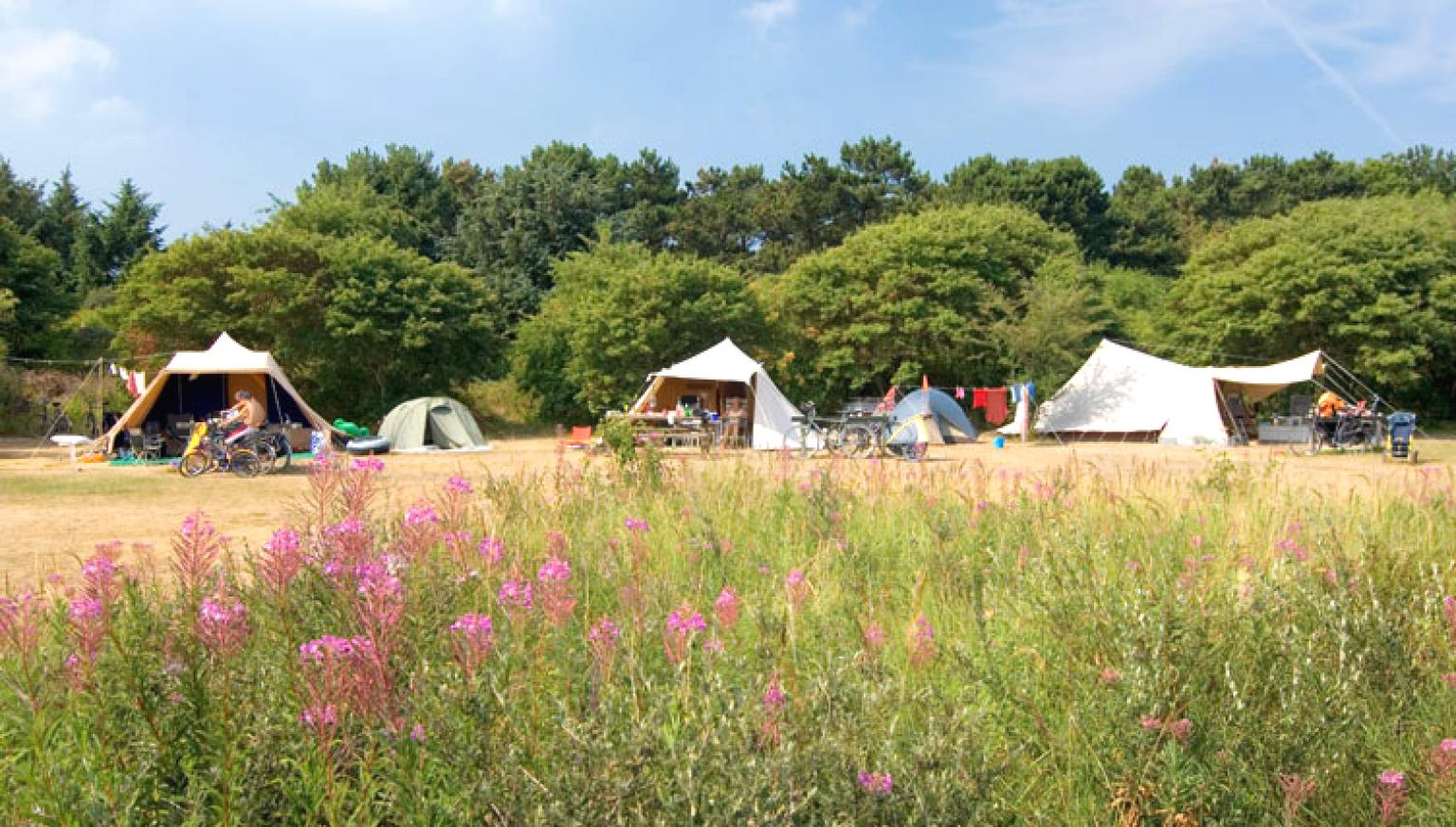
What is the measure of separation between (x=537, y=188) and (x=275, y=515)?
2595 cm

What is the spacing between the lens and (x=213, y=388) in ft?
55.5

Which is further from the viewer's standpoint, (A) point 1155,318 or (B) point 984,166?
(B) point 984,166

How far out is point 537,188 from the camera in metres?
32.3

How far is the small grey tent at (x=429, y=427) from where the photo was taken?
16.8 m

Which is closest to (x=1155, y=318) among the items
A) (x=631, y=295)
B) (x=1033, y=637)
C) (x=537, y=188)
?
(x=631, y=295)

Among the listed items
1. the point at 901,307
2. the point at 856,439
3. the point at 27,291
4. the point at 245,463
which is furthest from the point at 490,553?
the point at 27,291

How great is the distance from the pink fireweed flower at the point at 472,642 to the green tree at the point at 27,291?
25356 millimetres

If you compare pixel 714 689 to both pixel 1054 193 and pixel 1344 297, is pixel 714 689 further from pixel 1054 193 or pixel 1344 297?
pixel 1054 193

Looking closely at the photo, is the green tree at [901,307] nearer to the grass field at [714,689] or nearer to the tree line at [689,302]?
the tree line at [689,302]

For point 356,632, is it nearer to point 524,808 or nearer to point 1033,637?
point 524,808

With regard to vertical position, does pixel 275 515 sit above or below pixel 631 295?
→ below

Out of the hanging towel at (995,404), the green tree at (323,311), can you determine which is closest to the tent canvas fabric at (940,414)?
the hanging towel at (995,404)

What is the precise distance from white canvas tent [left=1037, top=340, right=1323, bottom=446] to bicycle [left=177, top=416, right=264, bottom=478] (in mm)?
14719

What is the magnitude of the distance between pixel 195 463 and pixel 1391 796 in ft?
42.2
